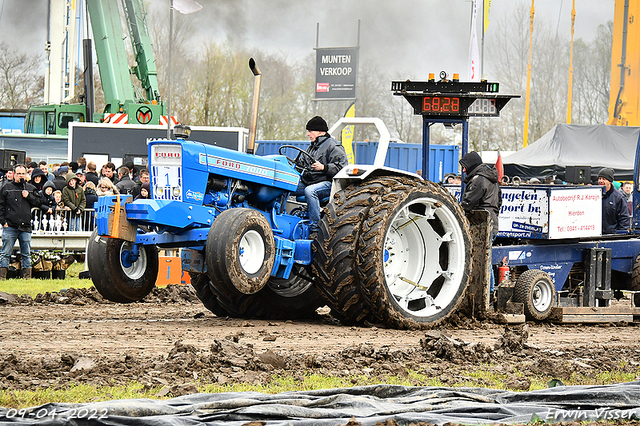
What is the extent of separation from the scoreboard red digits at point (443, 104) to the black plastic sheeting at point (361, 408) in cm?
575

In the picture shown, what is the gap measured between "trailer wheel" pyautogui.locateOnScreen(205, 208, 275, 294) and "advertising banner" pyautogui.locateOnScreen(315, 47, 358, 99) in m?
25.0

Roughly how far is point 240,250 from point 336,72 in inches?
1037

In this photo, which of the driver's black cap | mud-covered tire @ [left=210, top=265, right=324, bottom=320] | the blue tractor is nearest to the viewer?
the blue tractor

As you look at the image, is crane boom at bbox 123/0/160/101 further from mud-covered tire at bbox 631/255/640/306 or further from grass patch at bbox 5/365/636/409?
grass patch at bbox 5/365/636/409

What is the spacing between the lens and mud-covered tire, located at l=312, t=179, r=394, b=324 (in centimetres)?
813

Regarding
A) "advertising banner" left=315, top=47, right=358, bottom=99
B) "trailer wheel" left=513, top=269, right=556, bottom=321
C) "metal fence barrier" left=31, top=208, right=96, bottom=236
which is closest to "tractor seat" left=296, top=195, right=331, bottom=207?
"trailer wheel" left=513, top=269, right=556, bottom=321

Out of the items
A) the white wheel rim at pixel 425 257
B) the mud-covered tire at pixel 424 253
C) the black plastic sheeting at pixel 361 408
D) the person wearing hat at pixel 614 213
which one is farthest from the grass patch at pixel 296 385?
the person wearing hat at pixel 614 213

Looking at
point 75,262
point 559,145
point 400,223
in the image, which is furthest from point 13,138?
point 400,223

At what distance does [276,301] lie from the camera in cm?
924

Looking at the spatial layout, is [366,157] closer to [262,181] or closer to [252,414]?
[262,181]

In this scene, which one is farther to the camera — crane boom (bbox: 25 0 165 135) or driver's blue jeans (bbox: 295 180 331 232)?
crane boom (bbox: 25 0 165 135)

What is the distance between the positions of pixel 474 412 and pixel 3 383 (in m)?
2.76

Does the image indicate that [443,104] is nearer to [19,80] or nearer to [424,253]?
[424,253]

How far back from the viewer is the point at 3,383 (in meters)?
5.14
